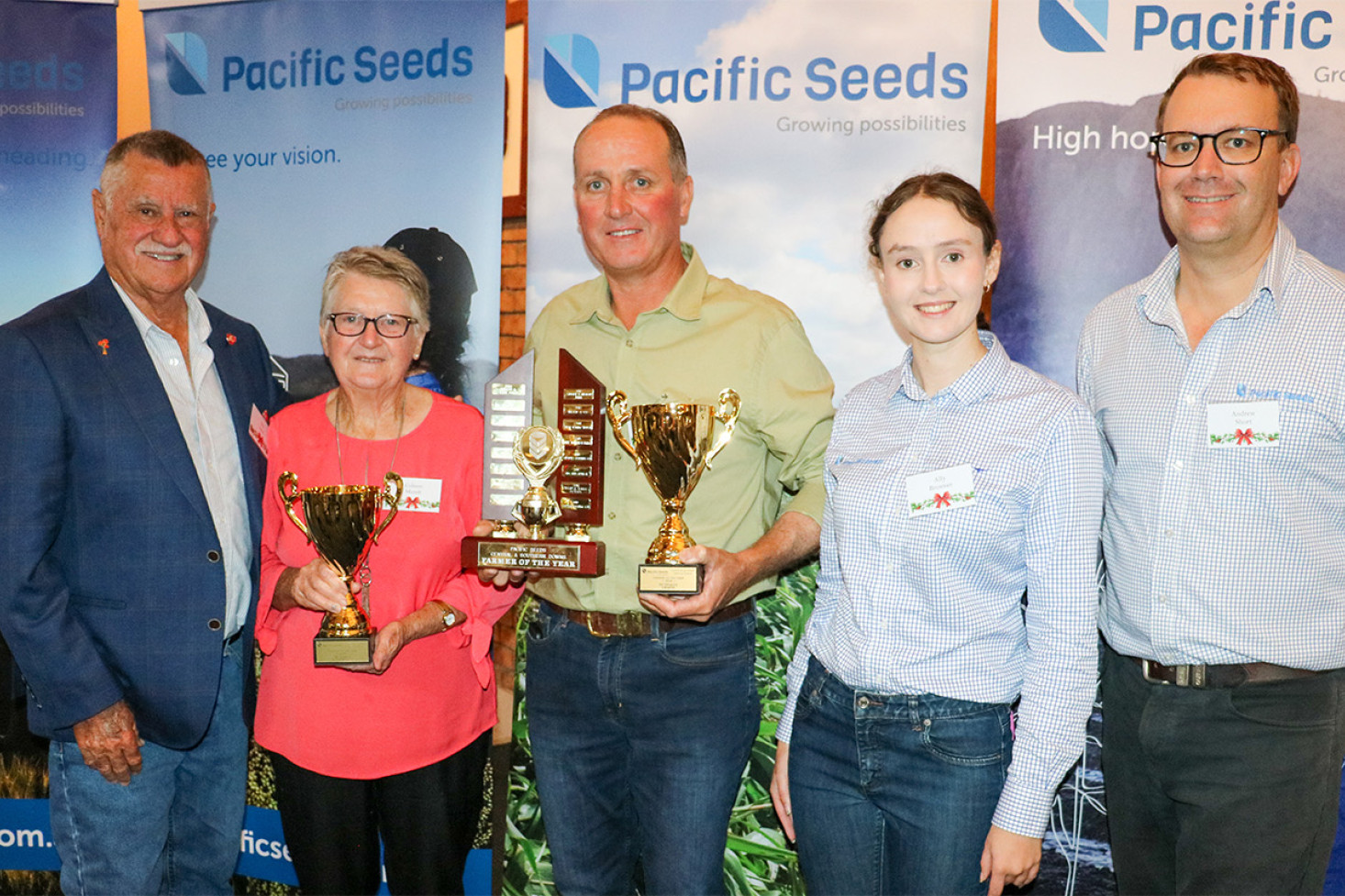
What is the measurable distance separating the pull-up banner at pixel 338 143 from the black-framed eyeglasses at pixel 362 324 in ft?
2.57

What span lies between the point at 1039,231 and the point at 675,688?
178 centimetres

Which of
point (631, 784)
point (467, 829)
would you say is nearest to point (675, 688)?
point (631, 784)

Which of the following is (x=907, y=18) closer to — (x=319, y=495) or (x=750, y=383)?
(x=750, y=383)

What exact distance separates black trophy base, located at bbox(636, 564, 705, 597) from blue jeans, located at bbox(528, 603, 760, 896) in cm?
29

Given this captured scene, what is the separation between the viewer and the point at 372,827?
2633 mm

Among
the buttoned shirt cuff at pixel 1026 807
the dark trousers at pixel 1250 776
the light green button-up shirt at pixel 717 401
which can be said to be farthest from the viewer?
the light green button-up shirt at pixel 717 401

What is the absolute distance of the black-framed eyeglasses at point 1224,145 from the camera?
228cm

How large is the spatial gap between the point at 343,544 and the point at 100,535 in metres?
0.76

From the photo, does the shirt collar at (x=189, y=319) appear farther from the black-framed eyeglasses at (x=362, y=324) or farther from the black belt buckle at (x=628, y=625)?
the black belt buckle at (x=628, y=625)

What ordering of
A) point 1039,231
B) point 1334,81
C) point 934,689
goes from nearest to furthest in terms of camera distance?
point 934,689, point 1334,81, point 1039,231

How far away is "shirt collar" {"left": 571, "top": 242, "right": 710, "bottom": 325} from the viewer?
2688 millimetres

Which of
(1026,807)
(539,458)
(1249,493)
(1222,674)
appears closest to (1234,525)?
(1249,493)

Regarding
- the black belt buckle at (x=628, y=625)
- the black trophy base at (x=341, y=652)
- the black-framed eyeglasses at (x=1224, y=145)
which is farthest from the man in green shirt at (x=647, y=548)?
the black-framed eyeglasses at (x=1224, y=145)

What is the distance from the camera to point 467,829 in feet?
8.87
